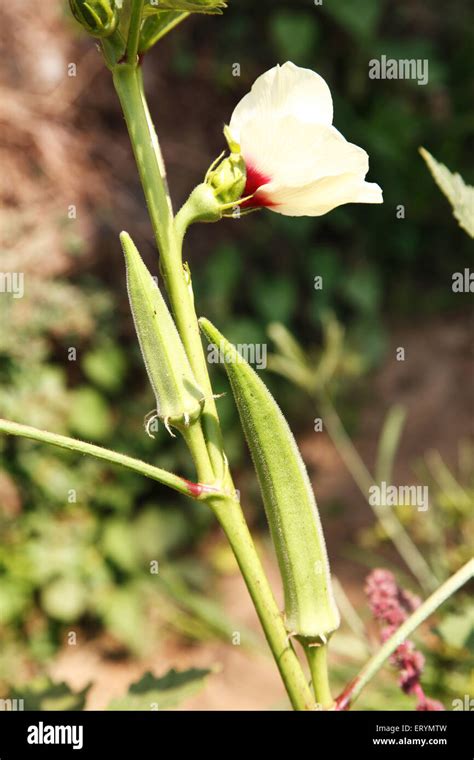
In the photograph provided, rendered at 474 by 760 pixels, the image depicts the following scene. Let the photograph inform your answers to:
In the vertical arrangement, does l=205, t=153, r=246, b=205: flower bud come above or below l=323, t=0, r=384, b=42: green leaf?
below

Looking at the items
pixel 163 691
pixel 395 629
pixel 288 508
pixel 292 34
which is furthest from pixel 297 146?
pixel 292 34

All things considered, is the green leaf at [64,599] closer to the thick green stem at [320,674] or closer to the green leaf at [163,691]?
the green leaf at [163,691]

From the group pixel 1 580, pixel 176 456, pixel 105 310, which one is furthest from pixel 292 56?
pixel 1 580

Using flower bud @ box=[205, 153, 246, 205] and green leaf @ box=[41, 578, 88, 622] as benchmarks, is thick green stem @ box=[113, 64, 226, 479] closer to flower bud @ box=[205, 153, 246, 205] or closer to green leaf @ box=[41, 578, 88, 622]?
flower bud @ box=[205, 153, 246, 205]

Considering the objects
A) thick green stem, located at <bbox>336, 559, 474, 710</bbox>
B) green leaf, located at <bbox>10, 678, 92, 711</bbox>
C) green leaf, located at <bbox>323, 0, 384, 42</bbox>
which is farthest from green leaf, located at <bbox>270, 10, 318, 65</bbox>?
thick green stem, located at <bbox>336, 559, 474, 710</bbox>

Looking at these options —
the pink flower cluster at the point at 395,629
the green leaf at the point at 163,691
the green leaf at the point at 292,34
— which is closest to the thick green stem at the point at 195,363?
the pink flower cluster at the point at 395,629
